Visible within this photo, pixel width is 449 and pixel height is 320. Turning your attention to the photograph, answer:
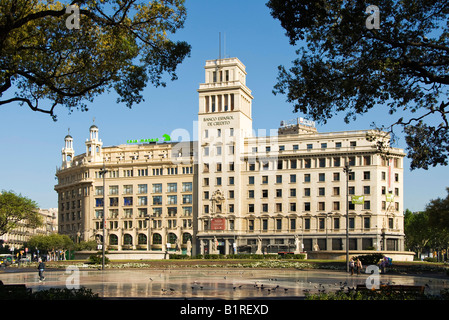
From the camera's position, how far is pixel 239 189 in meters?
99.1

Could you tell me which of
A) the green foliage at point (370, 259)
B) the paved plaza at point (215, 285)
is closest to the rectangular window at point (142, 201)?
the paved plaza at point (215, 285)

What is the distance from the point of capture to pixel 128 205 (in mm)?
111562

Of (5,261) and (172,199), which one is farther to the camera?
(172,199)

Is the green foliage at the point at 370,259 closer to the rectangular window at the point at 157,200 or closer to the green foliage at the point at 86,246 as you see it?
the rectangular window at the point at 157,200

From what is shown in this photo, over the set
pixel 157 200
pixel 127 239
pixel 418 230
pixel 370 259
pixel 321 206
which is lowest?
pixel 127 239

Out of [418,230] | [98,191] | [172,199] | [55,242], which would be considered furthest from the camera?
[98,191]

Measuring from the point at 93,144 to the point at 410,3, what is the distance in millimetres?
104742

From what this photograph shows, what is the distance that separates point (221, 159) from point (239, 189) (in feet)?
19.9

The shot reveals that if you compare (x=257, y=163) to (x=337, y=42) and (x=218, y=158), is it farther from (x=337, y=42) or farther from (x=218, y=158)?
(x=337, y=42)

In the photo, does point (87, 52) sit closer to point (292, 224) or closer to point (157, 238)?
point (292, 224)

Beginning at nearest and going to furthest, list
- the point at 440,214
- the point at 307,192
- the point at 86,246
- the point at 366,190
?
the point at 440,214, the point at 366,190, the point at 307,192, the point at 86,246

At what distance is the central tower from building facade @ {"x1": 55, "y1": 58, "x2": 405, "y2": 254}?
0.57 feet

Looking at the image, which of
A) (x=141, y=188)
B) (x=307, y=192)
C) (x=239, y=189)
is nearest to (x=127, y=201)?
(x=141, y=188)

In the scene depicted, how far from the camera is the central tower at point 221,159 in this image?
9894cm
